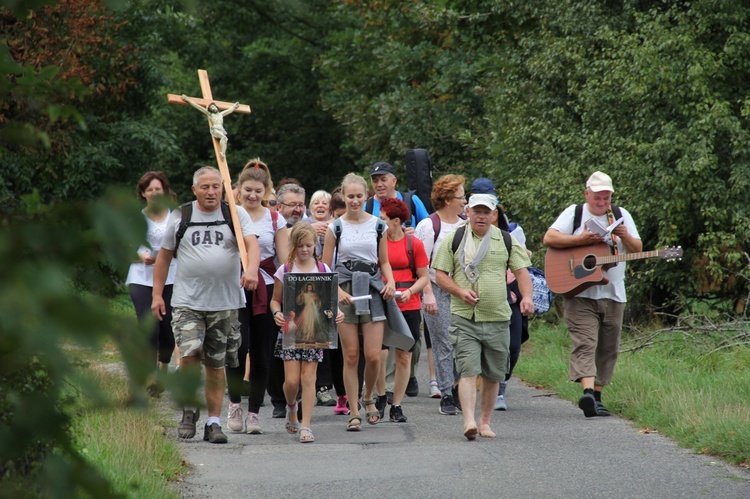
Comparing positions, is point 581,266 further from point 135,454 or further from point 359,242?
point 135,454

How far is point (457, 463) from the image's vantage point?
7.11m

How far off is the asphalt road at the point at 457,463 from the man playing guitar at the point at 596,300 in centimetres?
51

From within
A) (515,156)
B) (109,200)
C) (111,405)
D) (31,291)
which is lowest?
(111,405)

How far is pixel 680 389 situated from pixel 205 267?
3950 millimetres

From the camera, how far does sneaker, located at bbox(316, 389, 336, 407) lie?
10359 mm

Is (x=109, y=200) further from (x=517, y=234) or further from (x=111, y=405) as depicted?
(x=517, y=234)

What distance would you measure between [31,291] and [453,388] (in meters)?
8.74

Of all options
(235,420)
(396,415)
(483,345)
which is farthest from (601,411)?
(235,420)

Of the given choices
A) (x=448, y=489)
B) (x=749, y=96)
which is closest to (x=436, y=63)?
(x=749, y=96)

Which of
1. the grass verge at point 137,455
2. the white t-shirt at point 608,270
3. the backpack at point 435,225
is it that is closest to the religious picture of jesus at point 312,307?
the grass verge at point 137,455

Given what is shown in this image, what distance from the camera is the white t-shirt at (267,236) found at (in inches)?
365

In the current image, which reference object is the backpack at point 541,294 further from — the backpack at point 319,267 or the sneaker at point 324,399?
the backpack at point 319,267

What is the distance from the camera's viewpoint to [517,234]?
394 inches

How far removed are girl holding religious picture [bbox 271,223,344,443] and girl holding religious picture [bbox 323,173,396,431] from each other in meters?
0.27
